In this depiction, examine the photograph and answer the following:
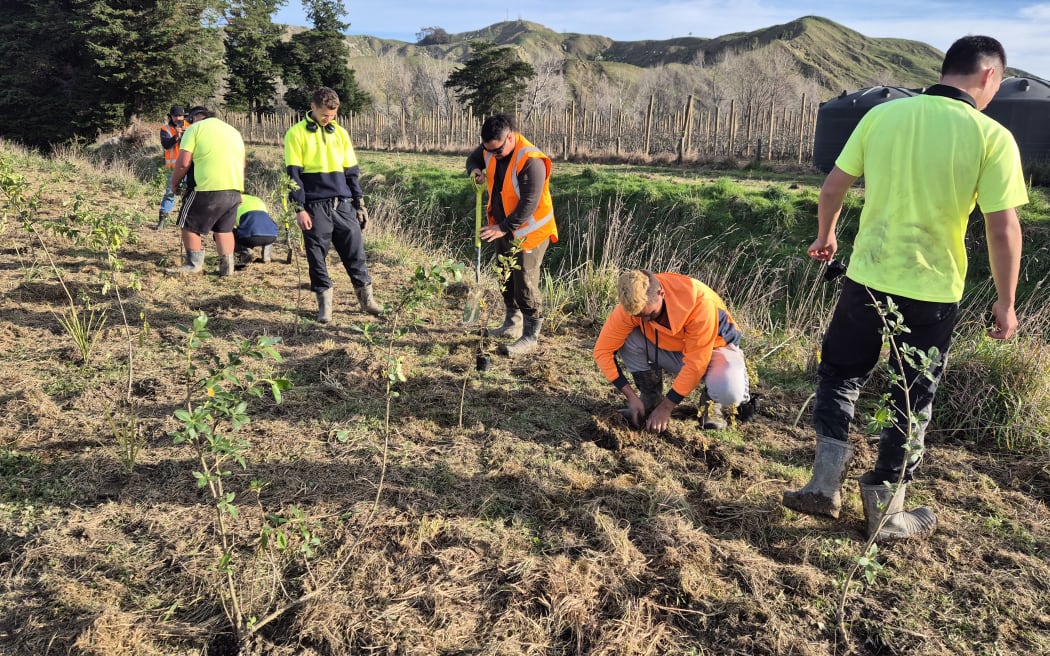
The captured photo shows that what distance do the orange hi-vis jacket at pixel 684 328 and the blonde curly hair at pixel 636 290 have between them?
0.16 meters

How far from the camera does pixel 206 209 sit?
18.2ft

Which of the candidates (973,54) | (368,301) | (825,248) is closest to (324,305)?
(368,301)

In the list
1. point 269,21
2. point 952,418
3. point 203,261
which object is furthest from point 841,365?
point 269,21

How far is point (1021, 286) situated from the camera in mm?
8430

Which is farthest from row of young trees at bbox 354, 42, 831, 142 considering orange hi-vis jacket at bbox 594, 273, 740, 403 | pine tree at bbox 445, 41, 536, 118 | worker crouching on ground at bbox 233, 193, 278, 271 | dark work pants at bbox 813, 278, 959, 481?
dark work pants at bbox 813, 278, 959, 481

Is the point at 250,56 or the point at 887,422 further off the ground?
the point at 250,56

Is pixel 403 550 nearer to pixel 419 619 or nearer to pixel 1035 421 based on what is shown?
pixel 419 619

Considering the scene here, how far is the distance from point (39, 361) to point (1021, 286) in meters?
11.0

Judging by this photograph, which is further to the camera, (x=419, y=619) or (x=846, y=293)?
(x=846, y=293)

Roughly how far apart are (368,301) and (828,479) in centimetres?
368

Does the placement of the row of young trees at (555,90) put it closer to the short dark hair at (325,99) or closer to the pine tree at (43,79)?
the pine tree at (43,79)

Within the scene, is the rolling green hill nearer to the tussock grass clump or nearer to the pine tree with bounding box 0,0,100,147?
the pine tree with bounding box 0,0,100,147

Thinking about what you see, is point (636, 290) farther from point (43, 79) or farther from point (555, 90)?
point (555, 90)

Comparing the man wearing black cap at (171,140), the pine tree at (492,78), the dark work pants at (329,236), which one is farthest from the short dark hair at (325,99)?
the pine tree at (492,78)
